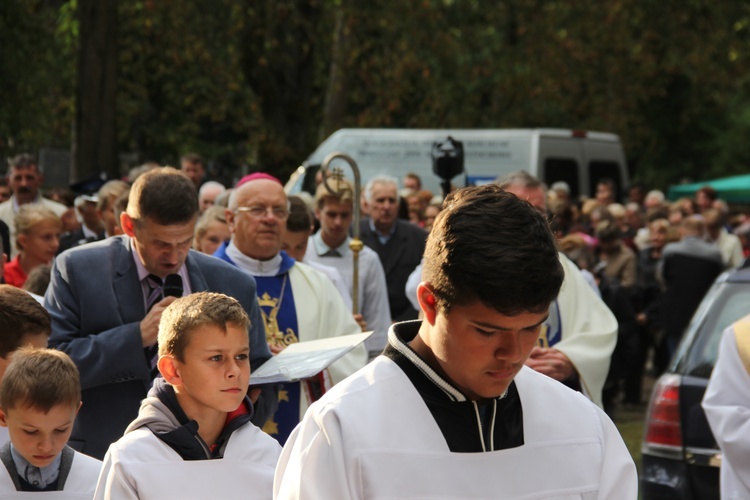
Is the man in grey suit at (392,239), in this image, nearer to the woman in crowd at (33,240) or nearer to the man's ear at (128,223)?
the woman in crowd at (33,240)

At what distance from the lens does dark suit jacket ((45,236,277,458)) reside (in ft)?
15.8

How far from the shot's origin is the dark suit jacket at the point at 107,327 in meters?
4.80

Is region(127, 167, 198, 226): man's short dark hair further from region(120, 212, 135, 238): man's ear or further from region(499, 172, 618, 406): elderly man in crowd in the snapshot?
region(499, 172, 618, 406): elderly man in crowd

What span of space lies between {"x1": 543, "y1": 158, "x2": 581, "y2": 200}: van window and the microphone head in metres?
12.5

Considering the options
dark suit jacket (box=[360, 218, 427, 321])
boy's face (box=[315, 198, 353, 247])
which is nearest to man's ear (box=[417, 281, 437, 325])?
boy's face (box=[315, 198, 353, 247])

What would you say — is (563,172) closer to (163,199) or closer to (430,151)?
(430,151)

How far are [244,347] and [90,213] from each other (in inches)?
258

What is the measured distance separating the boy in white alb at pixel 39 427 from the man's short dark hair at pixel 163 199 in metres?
0.69

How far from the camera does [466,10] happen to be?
1032 inches

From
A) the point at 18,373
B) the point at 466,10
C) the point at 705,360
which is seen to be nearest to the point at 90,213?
the point at 705,360

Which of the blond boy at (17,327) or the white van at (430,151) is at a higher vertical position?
the blond boy at (17,327)

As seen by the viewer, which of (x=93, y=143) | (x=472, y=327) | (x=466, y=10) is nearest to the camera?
(x=472, y=327)

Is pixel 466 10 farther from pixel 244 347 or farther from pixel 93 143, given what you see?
pixel 244 347

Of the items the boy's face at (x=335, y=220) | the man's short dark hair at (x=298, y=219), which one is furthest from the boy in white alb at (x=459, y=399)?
the boy's face at (x=335, y=220)
